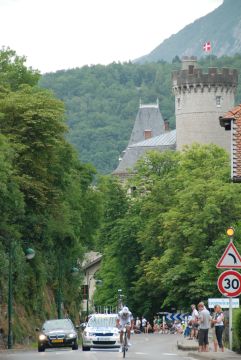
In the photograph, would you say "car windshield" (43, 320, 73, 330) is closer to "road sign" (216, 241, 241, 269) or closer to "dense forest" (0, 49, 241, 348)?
"dense forest" (0, 49, 241, 348)

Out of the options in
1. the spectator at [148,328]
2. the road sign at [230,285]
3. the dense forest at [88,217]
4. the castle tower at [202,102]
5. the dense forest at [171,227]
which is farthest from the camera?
the castle tower at [202,102]

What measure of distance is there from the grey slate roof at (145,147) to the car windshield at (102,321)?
118892 mm

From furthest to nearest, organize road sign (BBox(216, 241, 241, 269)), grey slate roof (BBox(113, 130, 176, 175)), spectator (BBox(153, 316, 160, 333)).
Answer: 1. grey slate roof (BBox(113, 130, 176, 175))
2. spectator (BBox(153, 316, 160, 333))
3. road sign (BBox(216, 241, 241, 269))

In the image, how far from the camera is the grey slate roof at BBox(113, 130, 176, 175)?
582 ft

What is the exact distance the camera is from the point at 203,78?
165500mm

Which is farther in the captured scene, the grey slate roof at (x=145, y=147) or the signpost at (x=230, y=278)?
the grey slate roof at (x=145, y=147)

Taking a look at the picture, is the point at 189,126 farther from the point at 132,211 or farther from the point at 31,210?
the point at 31,210

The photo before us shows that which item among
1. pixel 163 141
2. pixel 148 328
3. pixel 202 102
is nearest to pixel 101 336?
pixel 148 328

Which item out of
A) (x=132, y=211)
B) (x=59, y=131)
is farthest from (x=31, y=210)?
(x=132, y=211)

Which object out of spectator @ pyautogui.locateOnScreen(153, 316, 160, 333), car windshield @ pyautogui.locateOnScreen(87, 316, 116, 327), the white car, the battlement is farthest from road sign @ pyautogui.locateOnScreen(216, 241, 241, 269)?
the battlement

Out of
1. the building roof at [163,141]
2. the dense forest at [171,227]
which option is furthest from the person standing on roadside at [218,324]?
the building roof at [163,141]

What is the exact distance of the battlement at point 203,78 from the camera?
165 metres

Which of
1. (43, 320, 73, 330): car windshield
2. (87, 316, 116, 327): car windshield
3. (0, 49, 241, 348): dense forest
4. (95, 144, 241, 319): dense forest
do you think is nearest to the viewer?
(87, 316, 116, 327): car windshield

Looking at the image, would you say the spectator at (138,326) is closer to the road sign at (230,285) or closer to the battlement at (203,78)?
the battlement at (203,78)
